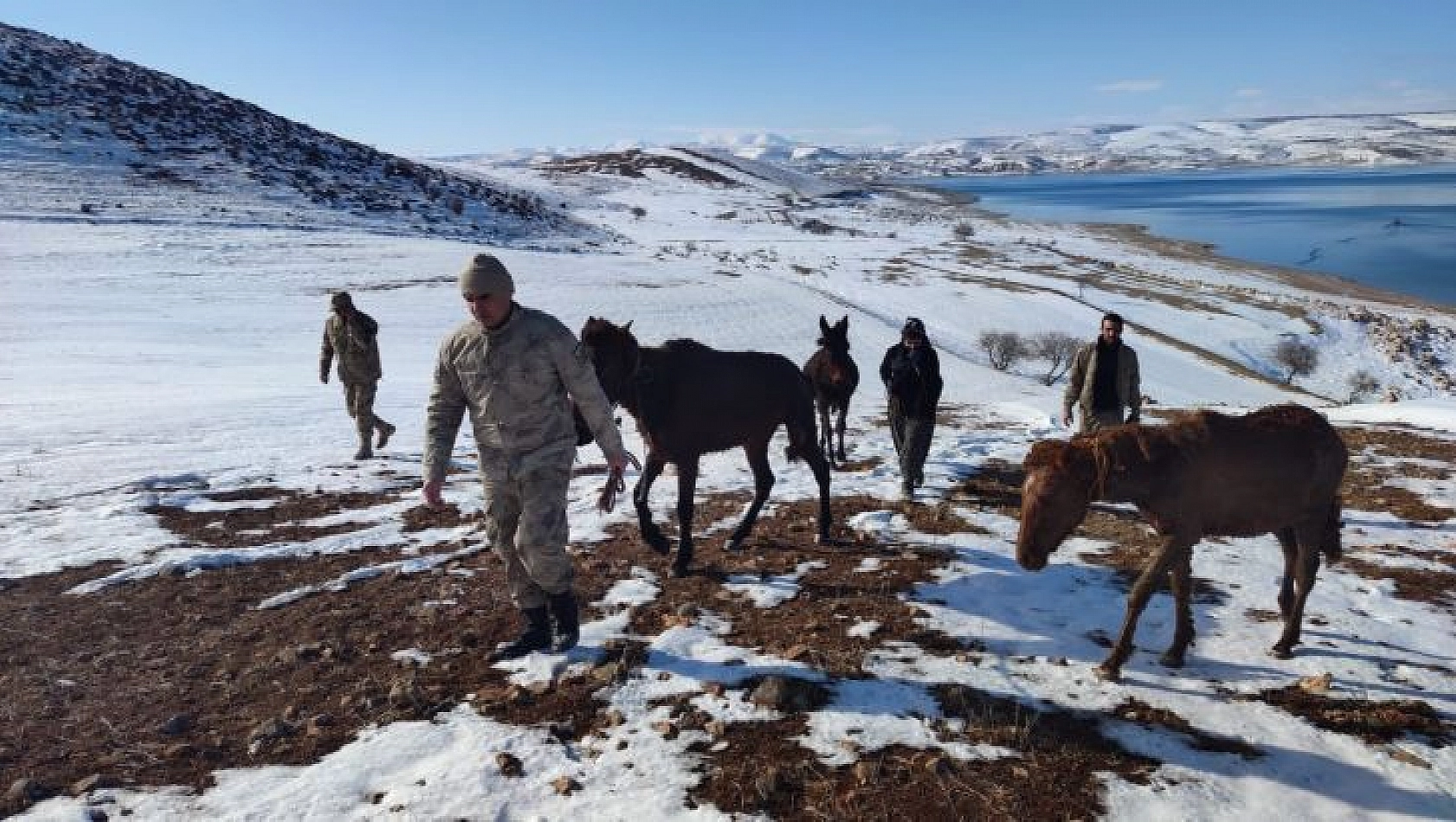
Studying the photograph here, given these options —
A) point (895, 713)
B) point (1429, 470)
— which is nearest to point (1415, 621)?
point (895, 713)

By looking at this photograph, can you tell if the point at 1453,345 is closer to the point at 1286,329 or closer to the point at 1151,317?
the point at 1286,329

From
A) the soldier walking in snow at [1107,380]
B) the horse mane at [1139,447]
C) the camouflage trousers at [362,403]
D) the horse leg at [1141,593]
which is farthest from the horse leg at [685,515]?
the camouflage trousers at [362,403]

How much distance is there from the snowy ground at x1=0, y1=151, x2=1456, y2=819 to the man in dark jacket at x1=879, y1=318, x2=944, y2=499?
518 mm

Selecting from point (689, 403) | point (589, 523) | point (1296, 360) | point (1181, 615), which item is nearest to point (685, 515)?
point (689, 403)

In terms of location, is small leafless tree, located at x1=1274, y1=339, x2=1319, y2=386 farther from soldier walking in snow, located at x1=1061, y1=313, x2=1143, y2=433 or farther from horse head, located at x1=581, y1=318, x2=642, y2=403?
horse head, located at x1=581, y1=318, x2=642, y2=403

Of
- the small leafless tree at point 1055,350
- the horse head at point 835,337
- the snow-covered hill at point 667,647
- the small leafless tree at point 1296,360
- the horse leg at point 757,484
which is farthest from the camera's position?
the small leafless tree at point 1296,360

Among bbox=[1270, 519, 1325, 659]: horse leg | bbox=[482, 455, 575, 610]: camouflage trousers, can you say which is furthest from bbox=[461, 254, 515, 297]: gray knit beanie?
bbox=[1270, 519, 1325, 659]: horse leg

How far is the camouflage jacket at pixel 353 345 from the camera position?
1181 cm

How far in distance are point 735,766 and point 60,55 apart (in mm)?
93012

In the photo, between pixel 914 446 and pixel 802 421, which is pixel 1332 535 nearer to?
pixel 802 421

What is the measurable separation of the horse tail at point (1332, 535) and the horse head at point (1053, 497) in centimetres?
191

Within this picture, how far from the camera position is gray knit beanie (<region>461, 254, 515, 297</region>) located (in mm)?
4777

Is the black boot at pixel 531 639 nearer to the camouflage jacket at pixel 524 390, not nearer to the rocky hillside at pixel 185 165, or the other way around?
the camouflage jacket at pixel 524 390

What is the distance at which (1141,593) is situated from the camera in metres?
4.93
